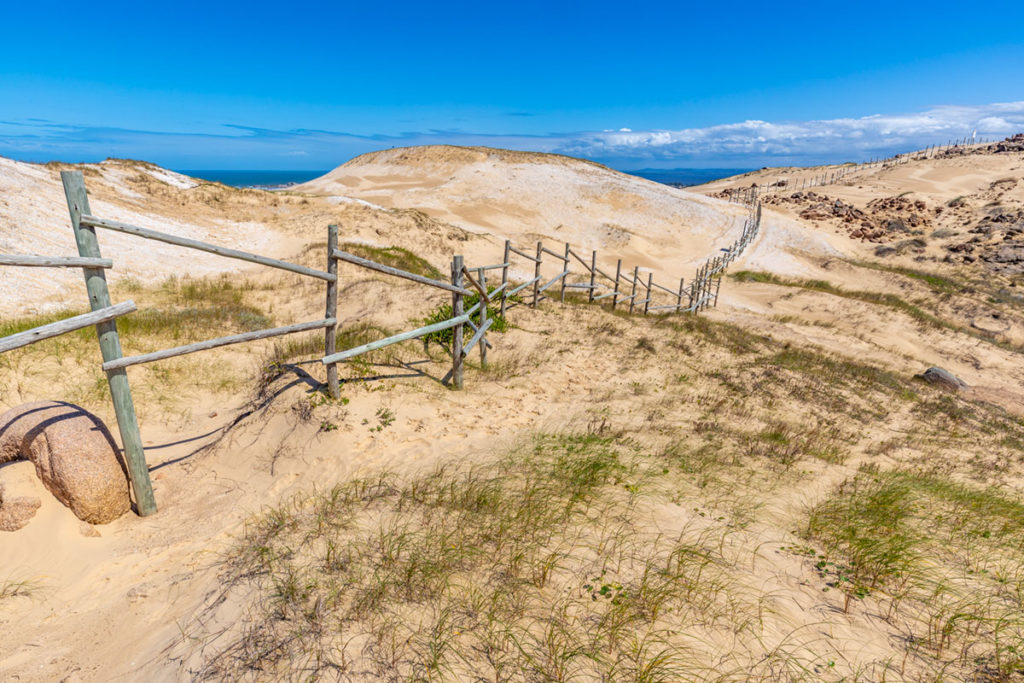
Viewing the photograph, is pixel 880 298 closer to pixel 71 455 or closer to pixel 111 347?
pixel 111 347

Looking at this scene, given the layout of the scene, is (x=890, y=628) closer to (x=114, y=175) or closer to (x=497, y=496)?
(x=497, y=496)

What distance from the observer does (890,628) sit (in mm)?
3402

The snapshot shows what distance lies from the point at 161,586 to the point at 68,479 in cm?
159

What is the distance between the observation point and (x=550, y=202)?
3884 centimetres

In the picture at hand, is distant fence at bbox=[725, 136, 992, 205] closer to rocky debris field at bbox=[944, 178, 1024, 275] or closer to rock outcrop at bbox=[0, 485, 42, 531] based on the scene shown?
rocky debris field at bbox=[944, 178, 1024, 275]

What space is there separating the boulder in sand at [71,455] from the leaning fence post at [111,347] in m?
0.17

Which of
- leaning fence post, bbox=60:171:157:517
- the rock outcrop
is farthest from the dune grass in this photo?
the rock outcrop

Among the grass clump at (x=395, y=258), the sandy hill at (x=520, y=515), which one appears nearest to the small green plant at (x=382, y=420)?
the sandy hill at (x=520, y=515)

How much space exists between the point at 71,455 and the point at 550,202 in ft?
121

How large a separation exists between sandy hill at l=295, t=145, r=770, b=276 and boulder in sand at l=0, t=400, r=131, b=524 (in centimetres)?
2595

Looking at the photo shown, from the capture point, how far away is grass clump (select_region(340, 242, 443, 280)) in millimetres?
17422

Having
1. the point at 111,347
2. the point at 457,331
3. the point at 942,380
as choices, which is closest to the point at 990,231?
the point at 942,380

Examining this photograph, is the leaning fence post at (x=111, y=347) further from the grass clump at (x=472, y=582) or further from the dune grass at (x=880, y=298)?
the dune grass at (x=880, y=298)

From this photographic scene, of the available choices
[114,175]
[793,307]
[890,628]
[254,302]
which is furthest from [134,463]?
[114,175]
